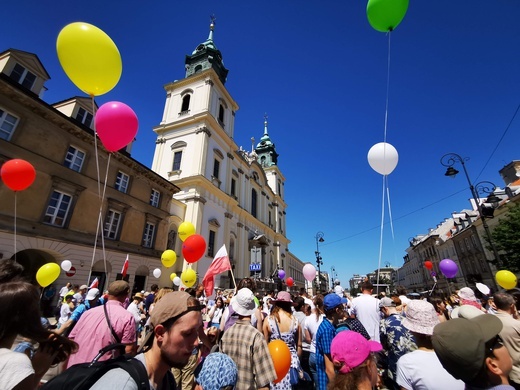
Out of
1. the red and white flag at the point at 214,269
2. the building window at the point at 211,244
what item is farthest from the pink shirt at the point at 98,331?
the building window at the point at 211,244

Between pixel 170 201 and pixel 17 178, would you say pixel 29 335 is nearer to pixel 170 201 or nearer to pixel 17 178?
pixel 17 178

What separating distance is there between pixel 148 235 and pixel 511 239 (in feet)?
94.6

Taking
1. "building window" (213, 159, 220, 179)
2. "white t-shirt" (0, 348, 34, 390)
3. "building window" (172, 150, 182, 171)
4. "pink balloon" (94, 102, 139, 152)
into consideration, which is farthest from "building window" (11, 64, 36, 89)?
"white t-shirt" (0, 348, 34, 390)

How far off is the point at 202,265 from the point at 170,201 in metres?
6.25

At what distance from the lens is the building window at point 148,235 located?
58.3ft

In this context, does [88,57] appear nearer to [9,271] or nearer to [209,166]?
[9,271]

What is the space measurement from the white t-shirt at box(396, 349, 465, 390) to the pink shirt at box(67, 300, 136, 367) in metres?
2.97

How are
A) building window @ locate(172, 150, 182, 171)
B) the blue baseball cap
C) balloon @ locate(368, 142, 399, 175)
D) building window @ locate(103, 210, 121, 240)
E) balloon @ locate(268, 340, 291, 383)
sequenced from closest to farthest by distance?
1. balloon @ locate(268, 340, 291, 383)
2. the blue baseball cap
3. balloon @ locate(368, 142, 399, 175)
4. building window @ locate(103, 210, 121, 240)
5. building window @ locate(172, 150, 182, 171)

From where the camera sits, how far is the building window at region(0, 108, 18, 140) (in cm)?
1083

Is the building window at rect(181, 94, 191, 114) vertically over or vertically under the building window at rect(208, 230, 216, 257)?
over

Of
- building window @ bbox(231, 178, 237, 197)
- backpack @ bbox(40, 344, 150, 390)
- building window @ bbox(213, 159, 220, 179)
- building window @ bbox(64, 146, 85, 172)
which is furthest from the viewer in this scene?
building window @ bbox(231, 178, 237, 197)

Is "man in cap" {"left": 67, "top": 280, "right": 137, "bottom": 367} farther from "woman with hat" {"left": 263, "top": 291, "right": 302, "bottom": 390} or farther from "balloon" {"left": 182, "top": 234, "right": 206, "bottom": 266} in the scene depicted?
"balloon" {"left": 182, "top": 234, "right": 206, "bottom": 266}

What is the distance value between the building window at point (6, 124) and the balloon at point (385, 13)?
50.1 ft

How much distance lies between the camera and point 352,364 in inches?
69.4
